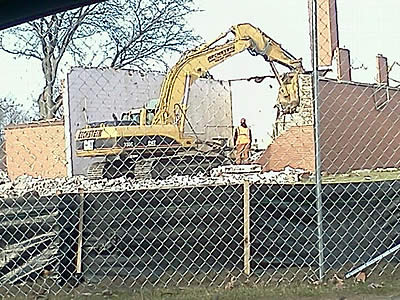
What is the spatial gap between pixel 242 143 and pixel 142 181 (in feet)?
22.6

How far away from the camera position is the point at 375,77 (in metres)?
27.7

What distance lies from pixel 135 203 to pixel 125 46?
85.2 ft

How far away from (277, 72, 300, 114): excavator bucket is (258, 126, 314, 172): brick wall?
1.11 meters

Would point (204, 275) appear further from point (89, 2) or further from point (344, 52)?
point (344, 52)

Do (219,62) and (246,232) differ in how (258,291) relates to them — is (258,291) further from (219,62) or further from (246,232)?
(219,62)

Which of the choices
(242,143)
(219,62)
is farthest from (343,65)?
(242,143)

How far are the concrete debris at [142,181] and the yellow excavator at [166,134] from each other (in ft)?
3.17

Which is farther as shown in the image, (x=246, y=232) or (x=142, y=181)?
(x=142, y=181)

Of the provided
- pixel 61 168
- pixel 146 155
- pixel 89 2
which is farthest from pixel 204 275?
pixel 61 168

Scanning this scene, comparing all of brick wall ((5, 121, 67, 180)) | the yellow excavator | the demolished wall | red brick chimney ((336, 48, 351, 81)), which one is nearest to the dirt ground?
the yellow excavator

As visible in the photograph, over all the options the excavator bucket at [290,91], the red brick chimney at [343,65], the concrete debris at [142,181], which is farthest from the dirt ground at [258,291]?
the red brick chimney at [343,65]

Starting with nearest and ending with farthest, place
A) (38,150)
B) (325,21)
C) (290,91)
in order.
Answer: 1. (325,21)
2. (38,150)
3. (290,91)

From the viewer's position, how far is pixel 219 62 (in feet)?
66.6

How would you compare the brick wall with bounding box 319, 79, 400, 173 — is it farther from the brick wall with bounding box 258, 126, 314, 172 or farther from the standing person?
the standing person
